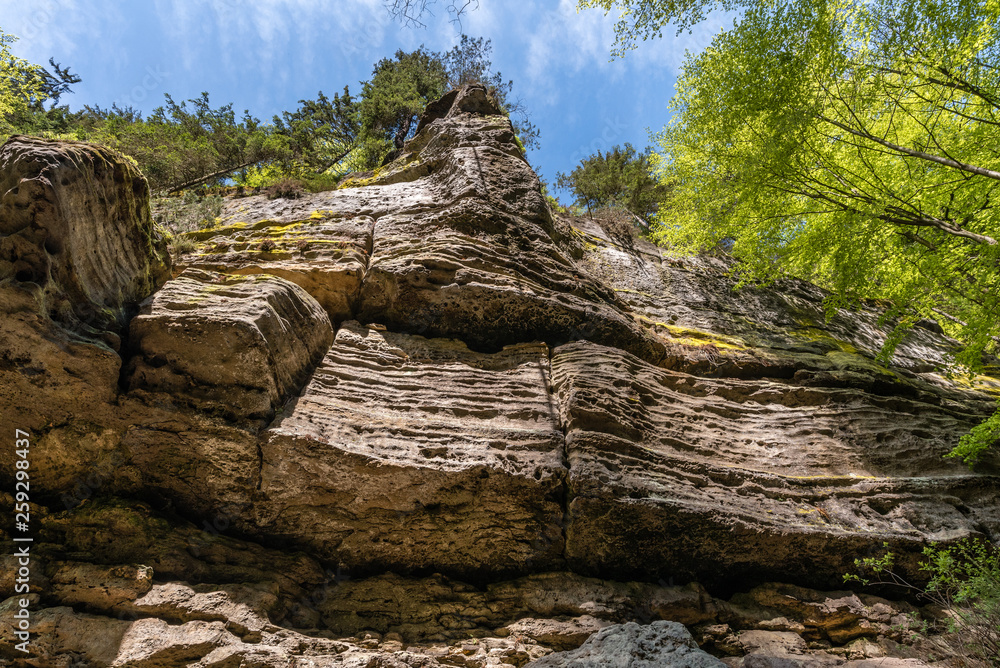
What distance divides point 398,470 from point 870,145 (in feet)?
28.8

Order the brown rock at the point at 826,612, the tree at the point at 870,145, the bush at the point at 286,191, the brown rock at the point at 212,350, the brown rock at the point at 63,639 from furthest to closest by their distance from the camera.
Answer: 1. the bush at the point at 286,191
2. the tree at the point at 870,145
3. the brown rock at the point at 826,612
4. the brown rock at the point at 212,350
5. the brown rock at the point at 63,639

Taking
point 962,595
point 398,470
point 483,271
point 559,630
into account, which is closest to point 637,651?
point 559,630

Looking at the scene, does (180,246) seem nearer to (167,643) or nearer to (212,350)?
(212,350)

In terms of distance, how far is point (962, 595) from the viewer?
4605 millimetres

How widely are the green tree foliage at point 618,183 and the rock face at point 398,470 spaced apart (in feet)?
38.7

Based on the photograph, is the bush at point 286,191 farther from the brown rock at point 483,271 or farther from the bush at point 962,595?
the bush at point 962,595

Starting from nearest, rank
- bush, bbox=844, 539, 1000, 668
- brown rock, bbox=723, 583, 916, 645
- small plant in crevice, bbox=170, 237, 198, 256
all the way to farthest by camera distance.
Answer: bush, bbox=844, 539, 1000, 668, brown rock, bbox=723, 583, 916, 645, small plant in crevice, bbox=170, 237, 198, 256

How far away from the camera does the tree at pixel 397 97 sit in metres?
15.8

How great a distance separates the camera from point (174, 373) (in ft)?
15.0

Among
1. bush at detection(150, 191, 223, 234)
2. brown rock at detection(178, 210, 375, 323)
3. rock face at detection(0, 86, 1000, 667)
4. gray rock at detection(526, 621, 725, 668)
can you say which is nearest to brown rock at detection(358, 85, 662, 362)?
rock face at detection(0, 86, 1000, 667)

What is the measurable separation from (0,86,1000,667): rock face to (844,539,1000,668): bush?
0.26m

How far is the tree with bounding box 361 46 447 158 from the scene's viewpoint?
622 inches

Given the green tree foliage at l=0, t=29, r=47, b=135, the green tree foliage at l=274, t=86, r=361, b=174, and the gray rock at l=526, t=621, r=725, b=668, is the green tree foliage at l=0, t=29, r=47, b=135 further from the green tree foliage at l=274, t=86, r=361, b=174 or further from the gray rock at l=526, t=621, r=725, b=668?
the gray rock at l=526, t=621, r=725, b=668

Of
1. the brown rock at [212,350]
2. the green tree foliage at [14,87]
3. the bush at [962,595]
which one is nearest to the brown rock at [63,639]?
the brown rock at [212,350]
